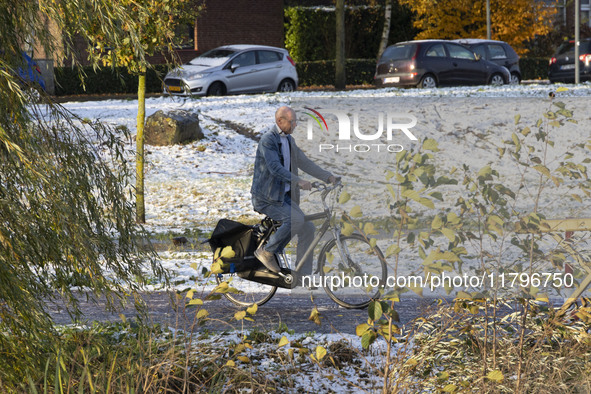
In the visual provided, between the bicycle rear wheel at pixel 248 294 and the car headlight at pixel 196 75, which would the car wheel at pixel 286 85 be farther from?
the bicycle rear wheel at pixel 248 294

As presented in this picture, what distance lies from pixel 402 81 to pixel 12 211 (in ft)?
61.1

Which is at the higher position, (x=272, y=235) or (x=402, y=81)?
(x=402, y=81)

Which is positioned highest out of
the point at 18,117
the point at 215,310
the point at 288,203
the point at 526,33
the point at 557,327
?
the point at 526,33

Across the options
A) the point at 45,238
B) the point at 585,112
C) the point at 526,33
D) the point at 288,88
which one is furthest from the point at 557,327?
the point at 526,33

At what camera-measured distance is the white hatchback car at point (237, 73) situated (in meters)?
20.4

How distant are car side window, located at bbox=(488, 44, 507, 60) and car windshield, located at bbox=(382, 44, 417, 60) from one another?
3.64m

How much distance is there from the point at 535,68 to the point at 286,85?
15743 millimetres

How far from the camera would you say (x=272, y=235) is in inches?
264

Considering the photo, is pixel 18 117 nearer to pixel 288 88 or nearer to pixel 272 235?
pixel 272 235

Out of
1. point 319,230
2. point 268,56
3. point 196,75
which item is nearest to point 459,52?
point 268,56

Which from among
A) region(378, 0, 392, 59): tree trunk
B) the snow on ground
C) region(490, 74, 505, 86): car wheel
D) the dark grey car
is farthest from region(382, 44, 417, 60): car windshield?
region(378, 0, 392, 59): tree trunk

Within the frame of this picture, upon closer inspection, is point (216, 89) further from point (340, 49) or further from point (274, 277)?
point (274, 277)

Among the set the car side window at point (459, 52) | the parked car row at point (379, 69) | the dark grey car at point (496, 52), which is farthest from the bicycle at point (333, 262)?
the dark grey car at point (496, 52)

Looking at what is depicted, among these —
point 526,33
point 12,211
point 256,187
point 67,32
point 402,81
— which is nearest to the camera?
point 12,211
